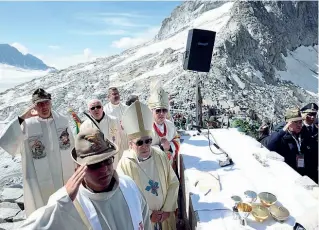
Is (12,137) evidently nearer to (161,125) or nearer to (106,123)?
(106,123)

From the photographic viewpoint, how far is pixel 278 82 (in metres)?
40.8

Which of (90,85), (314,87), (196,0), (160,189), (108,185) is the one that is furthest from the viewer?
(196,0)

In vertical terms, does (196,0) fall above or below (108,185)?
above

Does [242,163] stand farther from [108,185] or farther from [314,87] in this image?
[314,87]

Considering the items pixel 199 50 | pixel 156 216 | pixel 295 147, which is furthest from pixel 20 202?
pixel 295 147

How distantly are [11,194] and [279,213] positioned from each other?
4328 mm

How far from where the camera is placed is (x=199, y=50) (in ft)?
19.1

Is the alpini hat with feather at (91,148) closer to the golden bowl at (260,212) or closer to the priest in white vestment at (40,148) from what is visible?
the golden bowl at (260,212)

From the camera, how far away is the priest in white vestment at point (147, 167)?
2.81 meters

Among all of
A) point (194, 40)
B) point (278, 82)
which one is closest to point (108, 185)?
point (194, 40)

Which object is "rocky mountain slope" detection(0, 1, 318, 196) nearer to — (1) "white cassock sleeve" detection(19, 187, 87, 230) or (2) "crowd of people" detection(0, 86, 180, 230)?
(2) "crowd of people" detection(0, 86, 180, 230)

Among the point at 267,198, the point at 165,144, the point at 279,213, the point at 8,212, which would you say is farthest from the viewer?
the point at 8,212

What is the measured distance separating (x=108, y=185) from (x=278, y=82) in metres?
42.7

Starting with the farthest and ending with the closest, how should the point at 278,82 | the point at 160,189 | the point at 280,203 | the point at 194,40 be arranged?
the point at 278,82 < the point at 194,40 < the point at 160,189 < the point at 280,203
